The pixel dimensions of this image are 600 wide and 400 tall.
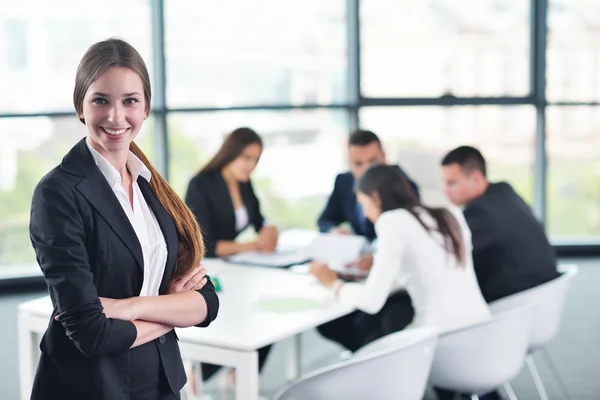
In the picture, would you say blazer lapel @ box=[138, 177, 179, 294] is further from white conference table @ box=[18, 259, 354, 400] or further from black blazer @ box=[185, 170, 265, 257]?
black blazer @ box=[185, 170, 265, 257]

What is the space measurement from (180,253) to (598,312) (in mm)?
4597

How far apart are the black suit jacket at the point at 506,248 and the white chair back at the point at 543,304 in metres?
0.11

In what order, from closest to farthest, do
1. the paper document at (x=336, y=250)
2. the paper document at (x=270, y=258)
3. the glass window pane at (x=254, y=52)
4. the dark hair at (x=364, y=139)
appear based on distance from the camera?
the paper document at (x=336, y=250) < the paper document at (x=270, y=258) < the dark hair at (x=364, y=139) < the glass window pane at (x=254, y=52)

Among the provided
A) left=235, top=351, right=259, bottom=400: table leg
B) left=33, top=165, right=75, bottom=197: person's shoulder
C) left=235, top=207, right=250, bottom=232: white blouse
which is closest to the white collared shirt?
left=33, top=165, right=75, bottom=197: person's shoulder

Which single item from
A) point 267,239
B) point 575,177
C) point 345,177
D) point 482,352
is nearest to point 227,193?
point 267,239

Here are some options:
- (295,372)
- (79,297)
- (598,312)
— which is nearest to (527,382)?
(295,372)

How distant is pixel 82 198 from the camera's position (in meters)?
1.95

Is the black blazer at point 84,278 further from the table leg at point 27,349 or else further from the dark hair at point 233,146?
the dark hair at point 233,146

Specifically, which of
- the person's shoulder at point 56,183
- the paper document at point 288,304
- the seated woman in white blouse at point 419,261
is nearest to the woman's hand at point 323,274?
the seated woman in white blouse at point 419,261

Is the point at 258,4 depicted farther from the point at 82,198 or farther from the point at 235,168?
the point at 82,198

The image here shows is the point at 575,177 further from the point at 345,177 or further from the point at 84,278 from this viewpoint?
the point at 84,278

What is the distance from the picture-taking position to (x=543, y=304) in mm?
3725

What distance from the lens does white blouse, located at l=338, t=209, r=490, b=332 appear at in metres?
3.46

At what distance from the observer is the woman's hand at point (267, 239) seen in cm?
459
